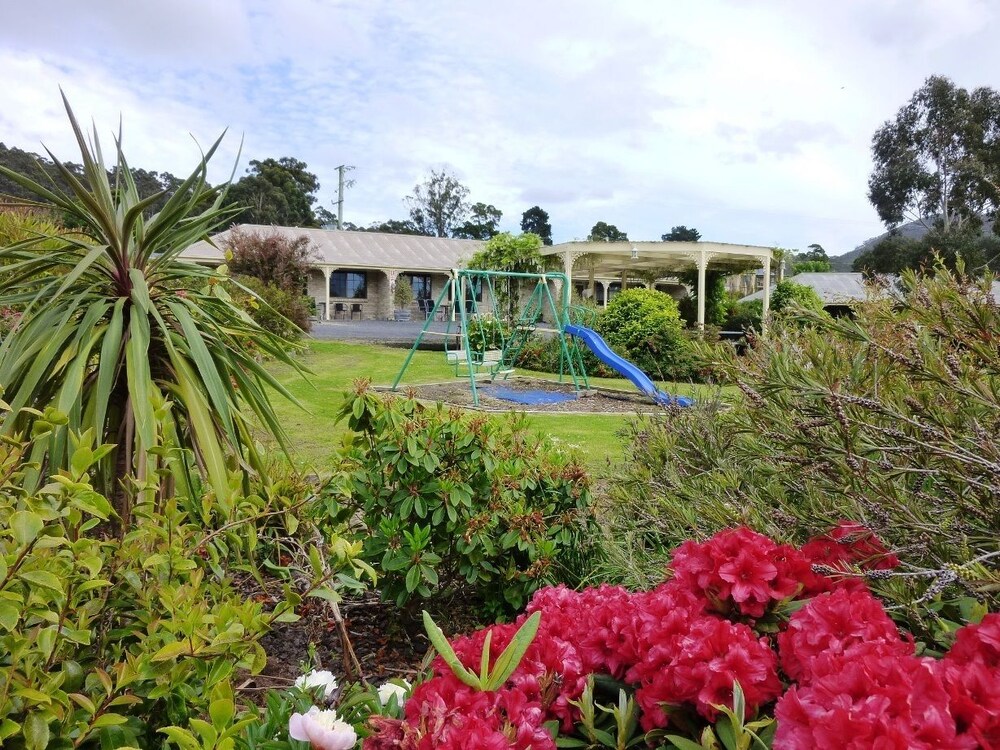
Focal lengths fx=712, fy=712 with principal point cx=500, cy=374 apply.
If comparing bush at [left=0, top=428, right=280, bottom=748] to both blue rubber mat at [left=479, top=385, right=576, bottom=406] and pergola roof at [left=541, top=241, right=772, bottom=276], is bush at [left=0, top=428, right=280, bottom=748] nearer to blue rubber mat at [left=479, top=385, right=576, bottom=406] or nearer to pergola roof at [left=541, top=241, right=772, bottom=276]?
blue rubber mat at [left=479, top=385, right=576, bottom=406]

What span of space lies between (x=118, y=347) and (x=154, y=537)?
45.6 inches

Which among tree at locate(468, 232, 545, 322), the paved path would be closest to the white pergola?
tree at locate(468, 232, 545, 322)

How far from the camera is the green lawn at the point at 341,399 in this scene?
21.6 feet

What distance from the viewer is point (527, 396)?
11672 millimetres

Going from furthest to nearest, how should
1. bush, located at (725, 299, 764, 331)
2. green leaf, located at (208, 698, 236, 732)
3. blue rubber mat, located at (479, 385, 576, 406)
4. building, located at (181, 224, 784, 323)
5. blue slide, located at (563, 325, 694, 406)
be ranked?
1. building, located at (181, 224, 784, 323)
2. bush, located at (725, 299, 764, 331)
3. blue rubber mat, located at (479, 385, 576, 406)
4. blue slide, located at (563, 325, 694, 406)
5. green leaf, located at (208, 698, 236, 732)

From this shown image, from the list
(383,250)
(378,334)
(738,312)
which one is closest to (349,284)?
(383,250)

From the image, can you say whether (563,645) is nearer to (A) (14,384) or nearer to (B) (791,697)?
(B) (791,697)

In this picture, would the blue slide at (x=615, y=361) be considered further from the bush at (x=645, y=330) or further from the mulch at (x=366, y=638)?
the mulch at (x=366, y=638)

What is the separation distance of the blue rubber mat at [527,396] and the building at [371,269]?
2003 centimetres

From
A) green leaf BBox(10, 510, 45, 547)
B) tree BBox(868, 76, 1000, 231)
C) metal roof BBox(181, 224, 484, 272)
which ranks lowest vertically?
green leaf BBox(10, 510, 45, 547)

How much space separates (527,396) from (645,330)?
535cm

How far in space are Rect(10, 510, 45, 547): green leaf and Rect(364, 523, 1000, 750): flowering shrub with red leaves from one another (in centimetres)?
62

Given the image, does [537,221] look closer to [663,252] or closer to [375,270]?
[375,270]

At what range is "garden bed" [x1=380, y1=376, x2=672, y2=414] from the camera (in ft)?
33.2
